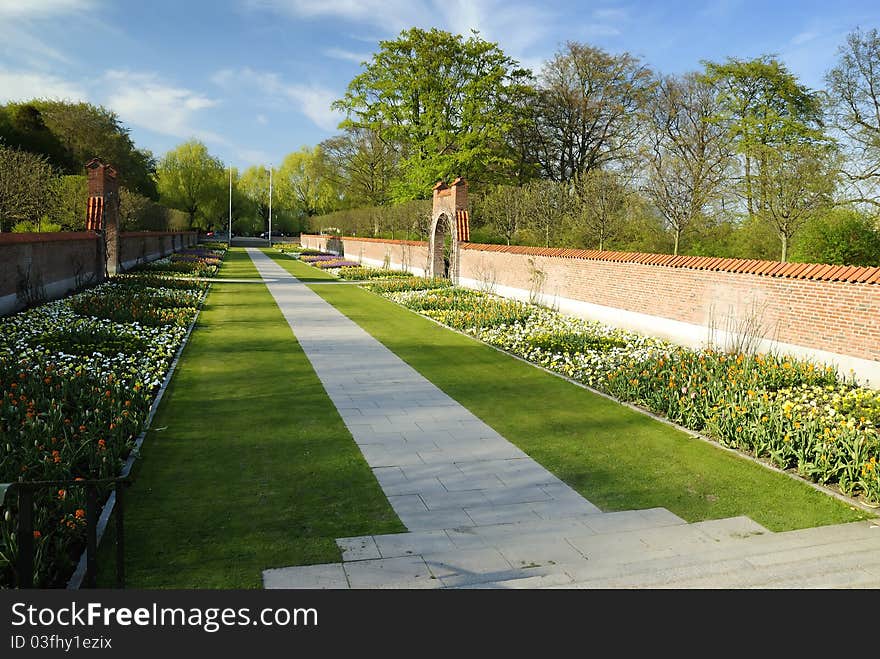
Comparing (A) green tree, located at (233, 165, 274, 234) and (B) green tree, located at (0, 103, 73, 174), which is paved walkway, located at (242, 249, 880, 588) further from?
(A) green tree, located at (233, 165, 274, 234)

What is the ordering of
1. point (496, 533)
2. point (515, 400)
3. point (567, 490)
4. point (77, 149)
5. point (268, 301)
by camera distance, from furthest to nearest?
point (77, 149)
point (268, 301)
point (515, 400)
point (567, 490)
point (496, 533)

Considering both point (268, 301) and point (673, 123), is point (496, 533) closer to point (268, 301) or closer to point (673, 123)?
point (268, 301)

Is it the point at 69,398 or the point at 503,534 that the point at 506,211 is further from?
the point at 503,534

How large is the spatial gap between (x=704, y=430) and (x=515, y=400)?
2.43m

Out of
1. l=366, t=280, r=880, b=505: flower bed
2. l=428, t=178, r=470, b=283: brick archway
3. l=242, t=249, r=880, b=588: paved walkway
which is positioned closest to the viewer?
l=242, t=249, r=880, b=588: paved walkway

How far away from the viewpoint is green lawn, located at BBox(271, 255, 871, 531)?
5258mm

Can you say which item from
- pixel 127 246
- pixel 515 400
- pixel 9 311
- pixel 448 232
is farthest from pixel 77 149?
pixel 515 400

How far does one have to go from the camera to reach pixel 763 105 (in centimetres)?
3194

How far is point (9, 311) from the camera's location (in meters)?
13.8

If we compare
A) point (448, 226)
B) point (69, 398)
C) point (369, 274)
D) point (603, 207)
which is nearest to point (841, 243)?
point (603, 207)

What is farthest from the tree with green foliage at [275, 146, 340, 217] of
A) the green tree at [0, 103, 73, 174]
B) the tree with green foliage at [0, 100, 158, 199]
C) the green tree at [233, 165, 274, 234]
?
the green tree at [0, 103, 73, 174]

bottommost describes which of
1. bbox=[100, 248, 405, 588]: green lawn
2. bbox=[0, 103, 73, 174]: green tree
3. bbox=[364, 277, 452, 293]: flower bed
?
bbox=[100, 248, 405, 588]: green lawn

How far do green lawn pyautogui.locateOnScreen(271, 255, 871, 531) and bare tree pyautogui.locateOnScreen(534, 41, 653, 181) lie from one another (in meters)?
31.4

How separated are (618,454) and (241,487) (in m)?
3.67
